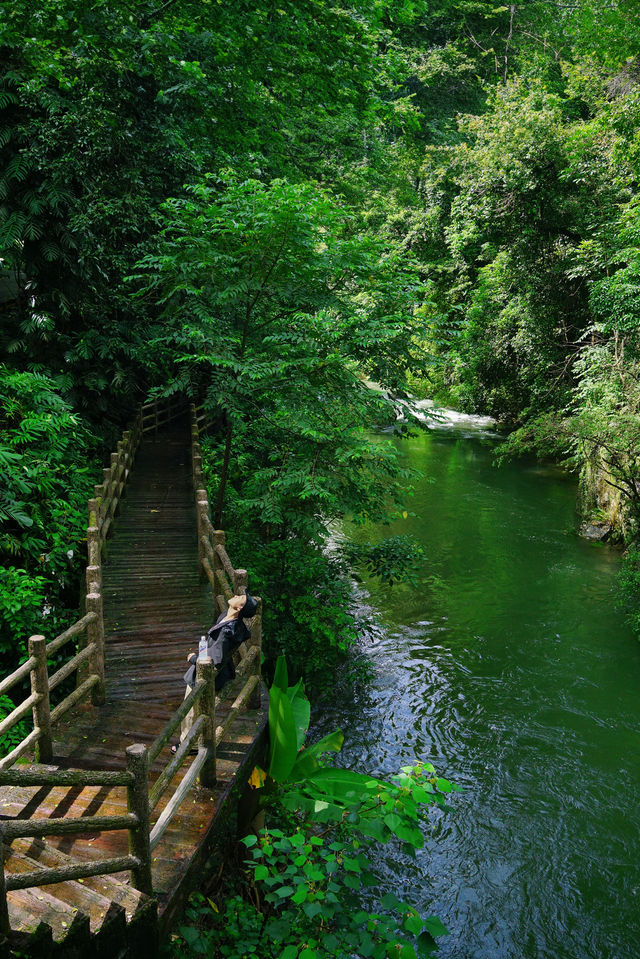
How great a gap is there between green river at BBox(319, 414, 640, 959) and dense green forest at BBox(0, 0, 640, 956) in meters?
1.39

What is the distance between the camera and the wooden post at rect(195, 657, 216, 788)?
4859 millimetres

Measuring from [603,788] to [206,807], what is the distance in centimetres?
623

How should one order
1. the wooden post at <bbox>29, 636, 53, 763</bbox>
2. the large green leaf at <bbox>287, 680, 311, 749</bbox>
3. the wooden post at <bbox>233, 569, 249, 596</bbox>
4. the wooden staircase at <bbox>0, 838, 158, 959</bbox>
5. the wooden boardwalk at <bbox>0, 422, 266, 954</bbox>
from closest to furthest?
the wooden staircase at <bbox>0, 838, 158, 959</bbox> → the wooden boardwalk at <bbox>0, 422, 266, 954</bbox> → the wooden post at <bbox>29, 636, 53, 763</bbox> → the wooden post at <bbox>233, 569, 249, 596</bbox> → the large green leaf at <bbox>287, 680, 311, 749</bbox>

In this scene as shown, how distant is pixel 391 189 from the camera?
3028cm

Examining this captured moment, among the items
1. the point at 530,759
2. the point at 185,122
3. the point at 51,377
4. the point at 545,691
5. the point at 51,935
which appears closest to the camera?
the point at 51,935

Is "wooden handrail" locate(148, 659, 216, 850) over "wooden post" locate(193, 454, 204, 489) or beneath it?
beneath

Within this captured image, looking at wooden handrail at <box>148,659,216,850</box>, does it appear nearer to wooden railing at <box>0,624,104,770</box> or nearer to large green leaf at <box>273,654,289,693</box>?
wooden railing at <box>0,624,104,770</box>

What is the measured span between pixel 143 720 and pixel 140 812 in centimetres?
248

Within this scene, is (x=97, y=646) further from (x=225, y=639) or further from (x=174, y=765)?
(x=174, y=765)

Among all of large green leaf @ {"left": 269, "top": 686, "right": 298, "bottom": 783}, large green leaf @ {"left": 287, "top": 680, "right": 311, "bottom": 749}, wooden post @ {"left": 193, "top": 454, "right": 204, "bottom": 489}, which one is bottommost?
large green leaf @ {"left": 287, "top": 680, "right": 311, "bottom": 749}

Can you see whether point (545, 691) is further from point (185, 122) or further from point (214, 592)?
point (185, 122)

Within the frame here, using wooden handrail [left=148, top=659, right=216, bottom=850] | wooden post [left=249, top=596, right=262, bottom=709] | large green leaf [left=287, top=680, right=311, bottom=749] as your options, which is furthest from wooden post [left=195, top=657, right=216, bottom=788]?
large green leaf [left=287, top=680, right=311, bottom=749]

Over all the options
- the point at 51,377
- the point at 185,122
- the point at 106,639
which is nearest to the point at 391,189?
the point at 185,122

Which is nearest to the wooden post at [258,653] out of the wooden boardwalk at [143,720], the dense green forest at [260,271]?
the wooden boardwalk at [143,720]
